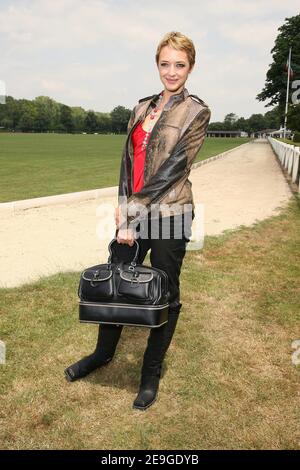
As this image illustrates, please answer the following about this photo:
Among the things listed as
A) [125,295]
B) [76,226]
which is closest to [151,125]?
[125,295]

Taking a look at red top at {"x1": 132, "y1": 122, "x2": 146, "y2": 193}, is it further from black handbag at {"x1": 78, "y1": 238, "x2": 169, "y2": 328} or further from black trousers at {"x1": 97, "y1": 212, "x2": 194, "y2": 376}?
black handbag at {"x1": 78, "y1": 238, "x2": 169, "y2": 328}

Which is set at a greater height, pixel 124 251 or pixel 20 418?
pixel 124 251

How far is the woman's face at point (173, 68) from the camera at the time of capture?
8.02 ft

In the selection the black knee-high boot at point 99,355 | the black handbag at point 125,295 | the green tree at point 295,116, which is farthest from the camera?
the green tree at point 295,116

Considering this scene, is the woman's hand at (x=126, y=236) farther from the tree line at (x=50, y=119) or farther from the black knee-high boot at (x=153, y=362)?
the tree line at (x=50, y=119)

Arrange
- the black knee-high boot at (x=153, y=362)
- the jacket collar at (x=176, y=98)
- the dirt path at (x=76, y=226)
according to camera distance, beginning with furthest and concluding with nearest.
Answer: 1. the dirt path at (x=76, y=226)
2. the black knee-high boot at (x=153, y=362)
3. the jacket collar at (x=176, y=98)

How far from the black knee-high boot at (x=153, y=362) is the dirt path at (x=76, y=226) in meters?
2.37

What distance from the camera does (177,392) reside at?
2.82 m

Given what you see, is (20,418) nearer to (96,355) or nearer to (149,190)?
(96,355)

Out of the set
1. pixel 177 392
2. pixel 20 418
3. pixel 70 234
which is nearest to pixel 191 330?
pixel 177 392

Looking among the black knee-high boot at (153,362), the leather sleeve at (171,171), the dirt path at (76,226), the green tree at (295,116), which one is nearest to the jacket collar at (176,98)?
the leather sleeve at (171,171)

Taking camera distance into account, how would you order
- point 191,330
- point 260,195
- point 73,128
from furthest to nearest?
point 73,128, point 260,195, point 191,330

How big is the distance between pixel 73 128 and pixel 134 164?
142m

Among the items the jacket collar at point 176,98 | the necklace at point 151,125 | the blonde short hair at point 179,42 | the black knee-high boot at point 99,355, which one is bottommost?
the black knee-high boot at point 99,355
